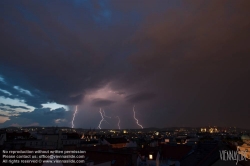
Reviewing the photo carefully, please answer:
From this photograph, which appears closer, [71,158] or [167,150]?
[71,158]

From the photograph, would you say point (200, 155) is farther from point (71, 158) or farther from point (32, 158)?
point (32, 158)

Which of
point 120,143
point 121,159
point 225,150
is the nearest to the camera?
point 225,150

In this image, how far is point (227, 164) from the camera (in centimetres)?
1970

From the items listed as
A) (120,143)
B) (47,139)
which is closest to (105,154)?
(47,139)

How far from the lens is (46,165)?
67.1ft

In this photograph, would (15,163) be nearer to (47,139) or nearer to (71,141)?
(47,139)

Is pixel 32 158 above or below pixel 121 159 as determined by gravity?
above

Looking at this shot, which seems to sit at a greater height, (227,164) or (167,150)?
(227,164)

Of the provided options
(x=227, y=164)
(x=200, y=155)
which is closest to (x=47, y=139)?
(x=200, y=155)

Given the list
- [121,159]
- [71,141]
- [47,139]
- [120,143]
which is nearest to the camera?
[121,159]

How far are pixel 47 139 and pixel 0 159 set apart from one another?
5610 cm

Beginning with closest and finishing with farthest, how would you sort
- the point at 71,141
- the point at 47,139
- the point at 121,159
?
the point at 121,159 → the point at 47,139 → the point at 71,141

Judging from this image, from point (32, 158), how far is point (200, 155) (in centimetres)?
1910

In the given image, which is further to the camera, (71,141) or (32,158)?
(71,141)
